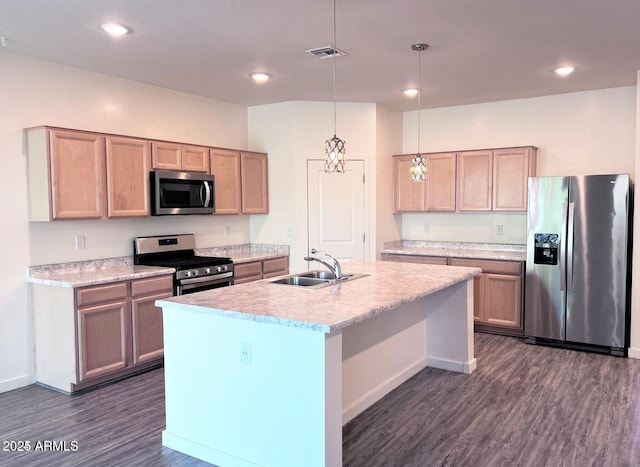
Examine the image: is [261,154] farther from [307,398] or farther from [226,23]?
[307,398]

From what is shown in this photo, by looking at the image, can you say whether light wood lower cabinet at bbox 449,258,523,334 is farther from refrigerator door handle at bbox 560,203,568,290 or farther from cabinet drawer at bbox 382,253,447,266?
refrigerator door handle at bbox 560,203,568,290

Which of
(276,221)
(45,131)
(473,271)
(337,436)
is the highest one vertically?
(45,131)

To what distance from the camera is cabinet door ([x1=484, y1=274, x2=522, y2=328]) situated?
5152 millimetres

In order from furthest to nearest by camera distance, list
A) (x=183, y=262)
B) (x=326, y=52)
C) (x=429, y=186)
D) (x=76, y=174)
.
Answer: (x=429, y=186) < (x=183, y=262) < (x=76, y=174) < (x=326, y=52)

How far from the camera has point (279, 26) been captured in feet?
10.8

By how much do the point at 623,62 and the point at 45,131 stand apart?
467 cm

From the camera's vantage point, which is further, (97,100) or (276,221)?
(276,221)

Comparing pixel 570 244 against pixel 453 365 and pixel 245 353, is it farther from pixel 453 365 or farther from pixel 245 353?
pixel 245 353

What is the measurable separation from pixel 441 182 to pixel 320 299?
348 cm

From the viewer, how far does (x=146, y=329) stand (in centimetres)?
421

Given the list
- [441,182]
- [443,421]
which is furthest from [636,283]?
[443,421]

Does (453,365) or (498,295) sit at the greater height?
(498,295)

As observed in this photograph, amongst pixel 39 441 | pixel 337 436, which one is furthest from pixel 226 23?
pixel 39 441

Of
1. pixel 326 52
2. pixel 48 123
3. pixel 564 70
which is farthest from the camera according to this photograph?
pixel 564 70
